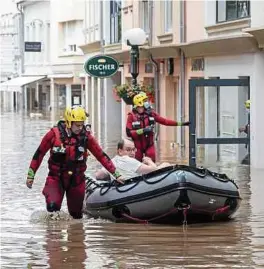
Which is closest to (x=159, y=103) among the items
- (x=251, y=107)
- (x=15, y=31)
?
(x=251, y=107)

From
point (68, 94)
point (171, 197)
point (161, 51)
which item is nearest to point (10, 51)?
point (68, 94)

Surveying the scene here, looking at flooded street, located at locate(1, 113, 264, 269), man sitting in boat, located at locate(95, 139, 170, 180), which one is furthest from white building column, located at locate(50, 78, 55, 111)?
man sitting in boat, located at locate(95, 139, 170, 180)

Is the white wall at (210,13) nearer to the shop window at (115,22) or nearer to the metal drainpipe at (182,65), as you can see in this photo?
the metal drainpipe at (182,65)

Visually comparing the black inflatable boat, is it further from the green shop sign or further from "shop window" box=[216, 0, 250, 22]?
the green shop sign

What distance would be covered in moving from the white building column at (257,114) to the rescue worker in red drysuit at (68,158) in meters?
10.1

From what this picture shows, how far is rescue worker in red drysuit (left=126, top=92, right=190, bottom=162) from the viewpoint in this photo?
1755 cm

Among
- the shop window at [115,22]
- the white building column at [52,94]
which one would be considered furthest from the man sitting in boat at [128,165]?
the white building column at [52,94]

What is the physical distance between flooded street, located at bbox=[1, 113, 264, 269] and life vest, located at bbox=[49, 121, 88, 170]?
0.85 meters

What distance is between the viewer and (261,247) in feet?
35.5

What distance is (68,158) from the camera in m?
12.5

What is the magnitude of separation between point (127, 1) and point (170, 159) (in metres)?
15.6

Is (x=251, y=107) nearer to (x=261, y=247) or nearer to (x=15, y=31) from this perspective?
(x=261, y=247)

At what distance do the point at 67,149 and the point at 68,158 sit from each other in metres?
0.16

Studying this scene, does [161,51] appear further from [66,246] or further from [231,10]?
[66,246]
